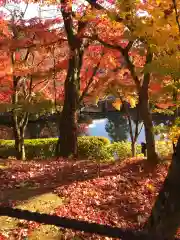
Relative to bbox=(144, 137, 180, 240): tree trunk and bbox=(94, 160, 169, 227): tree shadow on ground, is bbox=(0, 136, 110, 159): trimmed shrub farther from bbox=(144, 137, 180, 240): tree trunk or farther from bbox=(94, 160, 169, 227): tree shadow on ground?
bbox=(144, 137, 180, 240): tree trunk

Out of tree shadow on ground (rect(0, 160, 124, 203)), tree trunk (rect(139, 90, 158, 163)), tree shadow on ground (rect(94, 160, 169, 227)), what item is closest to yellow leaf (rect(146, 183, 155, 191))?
tree shadow on ground (rect(94, 160, 169, 227))

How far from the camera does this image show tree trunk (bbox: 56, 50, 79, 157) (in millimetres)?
12664

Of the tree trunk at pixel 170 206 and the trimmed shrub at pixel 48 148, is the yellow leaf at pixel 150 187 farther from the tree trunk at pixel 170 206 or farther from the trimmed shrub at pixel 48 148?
the trimmed shrub at pixel 48 148

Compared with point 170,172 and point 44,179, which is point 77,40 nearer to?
point 44,179

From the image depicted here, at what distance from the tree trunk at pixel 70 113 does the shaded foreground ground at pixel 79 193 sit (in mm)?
2200

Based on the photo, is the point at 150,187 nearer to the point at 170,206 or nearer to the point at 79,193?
the point at 79,193

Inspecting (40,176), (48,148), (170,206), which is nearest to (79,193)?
(40,176)

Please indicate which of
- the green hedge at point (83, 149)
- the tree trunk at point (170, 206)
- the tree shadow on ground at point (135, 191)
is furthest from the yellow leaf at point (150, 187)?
the green hedge at point (83, 149)

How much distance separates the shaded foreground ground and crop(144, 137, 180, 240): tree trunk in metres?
2.93

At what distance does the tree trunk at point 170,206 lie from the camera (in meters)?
3.17

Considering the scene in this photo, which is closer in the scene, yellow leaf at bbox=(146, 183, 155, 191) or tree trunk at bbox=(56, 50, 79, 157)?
yellow leaf at bbox=(146, 183, 155, 191)

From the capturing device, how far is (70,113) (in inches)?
498

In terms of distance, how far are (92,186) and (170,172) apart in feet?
17.1

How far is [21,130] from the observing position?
15.9 meters
